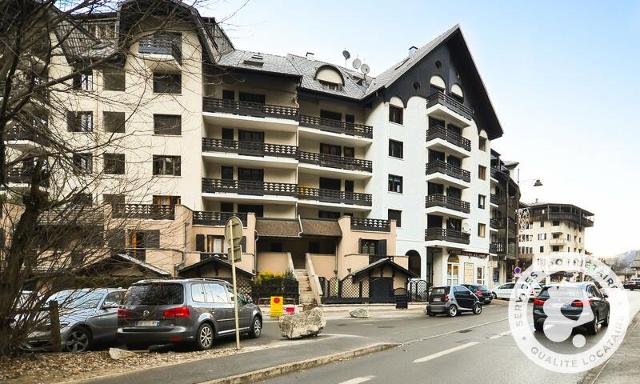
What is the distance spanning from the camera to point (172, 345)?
1348cm

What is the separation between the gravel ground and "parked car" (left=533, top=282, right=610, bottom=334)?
1007 centimetres

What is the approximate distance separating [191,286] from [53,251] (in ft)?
12.6

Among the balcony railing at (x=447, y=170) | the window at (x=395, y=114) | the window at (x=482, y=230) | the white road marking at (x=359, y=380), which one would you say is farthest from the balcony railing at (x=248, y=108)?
the white road marking at (x=359, y=380)

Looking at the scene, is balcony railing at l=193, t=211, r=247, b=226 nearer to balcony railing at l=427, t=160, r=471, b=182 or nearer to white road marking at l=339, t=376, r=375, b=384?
balcony railing at l=427, t=160, r=471, b=182

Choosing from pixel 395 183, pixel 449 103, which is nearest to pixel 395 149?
pixel 395 183

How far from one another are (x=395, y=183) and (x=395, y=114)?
593 cm

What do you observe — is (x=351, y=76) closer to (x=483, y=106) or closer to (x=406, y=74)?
(x=406, y=74)

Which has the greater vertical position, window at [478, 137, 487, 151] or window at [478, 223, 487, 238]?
window at [478, 137, 487, 151]

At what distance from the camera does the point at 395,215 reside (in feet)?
147

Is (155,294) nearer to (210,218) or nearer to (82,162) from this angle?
(82,162)

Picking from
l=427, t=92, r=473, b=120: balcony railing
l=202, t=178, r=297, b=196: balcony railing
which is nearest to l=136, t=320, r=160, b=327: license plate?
l=202, t=178, r=297, b=196: balcony railing

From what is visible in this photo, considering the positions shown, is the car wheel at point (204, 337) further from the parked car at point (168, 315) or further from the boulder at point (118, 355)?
the boulder at point (118, 355)

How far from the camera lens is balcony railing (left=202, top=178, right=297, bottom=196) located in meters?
38.3

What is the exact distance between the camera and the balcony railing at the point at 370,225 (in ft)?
134
